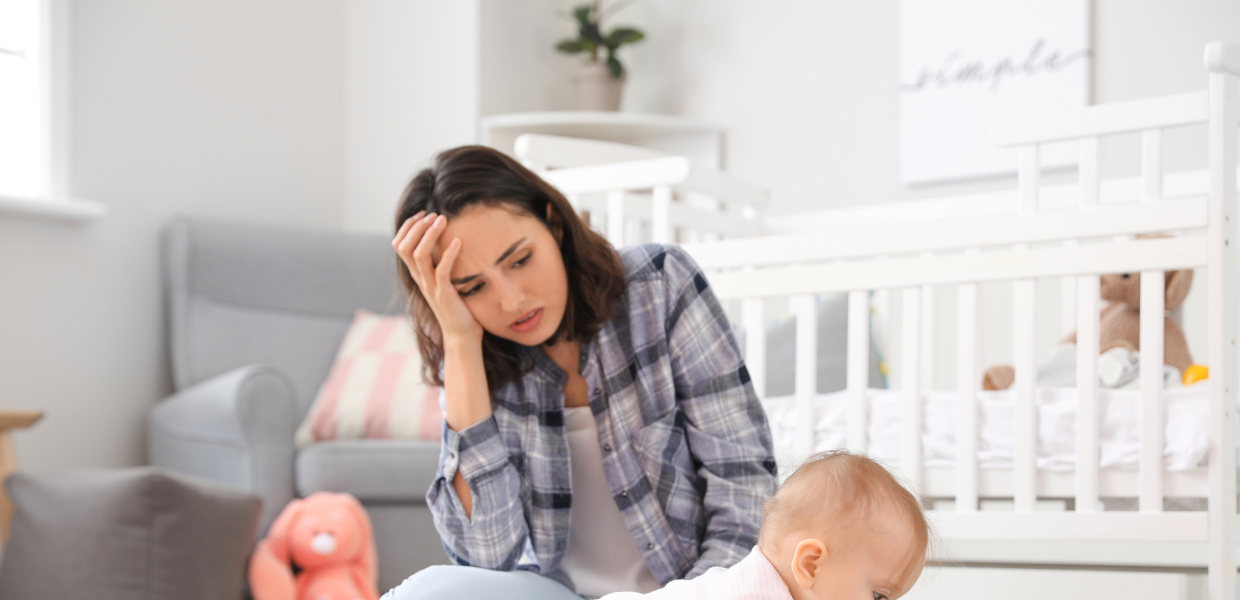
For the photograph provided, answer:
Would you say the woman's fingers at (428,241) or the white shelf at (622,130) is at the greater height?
the white shelf at (622,130)

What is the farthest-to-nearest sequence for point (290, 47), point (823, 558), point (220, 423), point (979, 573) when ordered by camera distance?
point (290, 47) < point (220, 423) < point (979, 573) < point (823, 558)

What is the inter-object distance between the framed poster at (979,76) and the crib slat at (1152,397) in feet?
3.71

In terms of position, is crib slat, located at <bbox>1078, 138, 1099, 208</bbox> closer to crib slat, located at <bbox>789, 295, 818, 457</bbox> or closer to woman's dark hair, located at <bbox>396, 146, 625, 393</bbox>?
crib slat, located at <bbox>789, 295, 818, 457</bbox>

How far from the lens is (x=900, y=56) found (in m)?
2.44

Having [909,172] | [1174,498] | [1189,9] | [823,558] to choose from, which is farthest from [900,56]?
[823,558]

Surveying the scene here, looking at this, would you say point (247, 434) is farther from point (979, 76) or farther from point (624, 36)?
point (979, 76)

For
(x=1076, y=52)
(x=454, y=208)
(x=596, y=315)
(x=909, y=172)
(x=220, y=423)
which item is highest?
(x=1076, y=52)

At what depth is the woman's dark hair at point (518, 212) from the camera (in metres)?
0.98

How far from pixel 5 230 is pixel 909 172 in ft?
6.65

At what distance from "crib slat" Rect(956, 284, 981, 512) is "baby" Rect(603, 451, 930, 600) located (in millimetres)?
534

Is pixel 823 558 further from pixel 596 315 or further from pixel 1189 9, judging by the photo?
pixel 1189 9

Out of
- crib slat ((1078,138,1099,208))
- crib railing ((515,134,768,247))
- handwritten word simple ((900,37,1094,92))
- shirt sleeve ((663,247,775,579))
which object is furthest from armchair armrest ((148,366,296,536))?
handwritten word simple ((900,37,1094,92))

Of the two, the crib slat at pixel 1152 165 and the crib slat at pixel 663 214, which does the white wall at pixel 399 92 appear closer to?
the crib slat at pixel 663 214

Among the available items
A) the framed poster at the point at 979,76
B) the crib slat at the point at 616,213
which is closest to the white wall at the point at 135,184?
the crib slat at the point at 616,213
